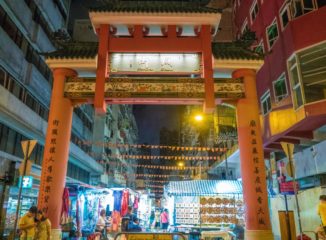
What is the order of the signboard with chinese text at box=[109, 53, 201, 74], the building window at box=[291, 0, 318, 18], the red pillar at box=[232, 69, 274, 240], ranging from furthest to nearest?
the building window at box=[291, 0, 318, 18]
the signboard with chinese text at box=[109, 53, 201, 74]
the red pillar at box=[232, 69, 274, 240]

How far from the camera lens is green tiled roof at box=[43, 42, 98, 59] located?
12703mm

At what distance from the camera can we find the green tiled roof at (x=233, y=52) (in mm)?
12695

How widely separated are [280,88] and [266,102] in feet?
7.44

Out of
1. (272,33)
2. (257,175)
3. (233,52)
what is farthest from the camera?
(272,33)

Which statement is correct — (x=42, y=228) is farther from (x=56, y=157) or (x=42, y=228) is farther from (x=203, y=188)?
(x=203, y=188)

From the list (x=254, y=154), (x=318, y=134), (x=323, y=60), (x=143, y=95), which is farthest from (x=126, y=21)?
(x=318, y=134)

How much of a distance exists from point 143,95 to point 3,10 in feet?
38.7

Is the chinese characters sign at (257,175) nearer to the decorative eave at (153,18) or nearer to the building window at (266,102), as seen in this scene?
the decorative eave at (153,18)

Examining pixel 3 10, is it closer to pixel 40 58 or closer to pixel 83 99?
pixel 40 58

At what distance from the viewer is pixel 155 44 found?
499 inches

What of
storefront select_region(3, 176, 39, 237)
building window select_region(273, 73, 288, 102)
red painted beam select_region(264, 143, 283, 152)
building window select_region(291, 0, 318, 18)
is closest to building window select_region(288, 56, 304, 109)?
building window select_region(273, 73, 288, 102)

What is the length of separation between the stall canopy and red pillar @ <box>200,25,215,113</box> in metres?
7.57

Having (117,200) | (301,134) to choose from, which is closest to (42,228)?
(301,134)

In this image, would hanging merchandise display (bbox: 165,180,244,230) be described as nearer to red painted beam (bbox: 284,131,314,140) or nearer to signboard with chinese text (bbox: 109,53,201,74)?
red painted beam (bbox: 284,131,314,140)
